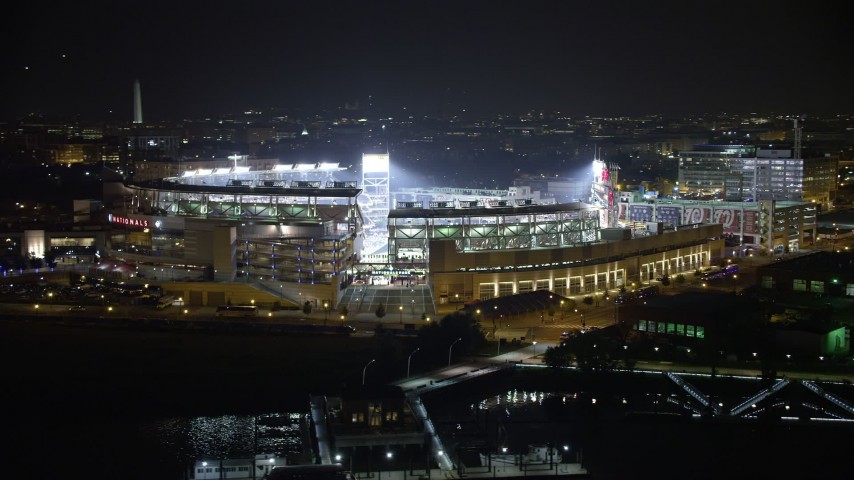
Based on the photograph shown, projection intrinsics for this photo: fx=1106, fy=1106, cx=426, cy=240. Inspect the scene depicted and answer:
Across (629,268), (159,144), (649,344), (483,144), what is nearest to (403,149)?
(483,144)

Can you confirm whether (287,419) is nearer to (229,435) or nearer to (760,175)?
(229,435)

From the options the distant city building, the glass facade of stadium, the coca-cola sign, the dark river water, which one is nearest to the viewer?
the dark river water

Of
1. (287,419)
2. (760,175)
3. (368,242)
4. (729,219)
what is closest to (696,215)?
(729,219)

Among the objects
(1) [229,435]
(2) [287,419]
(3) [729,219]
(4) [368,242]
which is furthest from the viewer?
(3) [729,219]

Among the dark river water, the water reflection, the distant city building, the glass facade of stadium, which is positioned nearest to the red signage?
the glass facade of stadium

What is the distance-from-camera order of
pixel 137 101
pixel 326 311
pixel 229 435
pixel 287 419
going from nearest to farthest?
1. pixel 229 435
2. pixel 287 419
3. pixel 326 311
4. pixel 137 101

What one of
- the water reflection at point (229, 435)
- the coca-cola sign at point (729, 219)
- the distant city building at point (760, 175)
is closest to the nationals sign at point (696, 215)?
the coca-cola sign at point (729, 219)

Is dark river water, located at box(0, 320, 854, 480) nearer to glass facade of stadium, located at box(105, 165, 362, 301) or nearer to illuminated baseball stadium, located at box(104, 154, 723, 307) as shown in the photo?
glass facade of stadium, located at box(105, 165, 362, 301)

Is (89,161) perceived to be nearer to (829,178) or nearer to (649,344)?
(829,178)

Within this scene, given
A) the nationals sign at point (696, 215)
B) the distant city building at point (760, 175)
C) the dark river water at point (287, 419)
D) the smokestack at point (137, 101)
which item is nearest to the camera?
the dark river water at point (287, 419)

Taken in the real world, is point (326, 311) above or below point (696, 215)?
below

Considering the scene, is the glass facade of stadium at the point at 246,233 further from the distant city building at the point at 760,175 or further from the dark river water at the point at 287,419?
the distant city building at the point at 760,175
